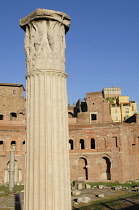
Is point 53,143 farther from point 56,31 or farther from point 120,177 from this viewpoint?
point 120,177

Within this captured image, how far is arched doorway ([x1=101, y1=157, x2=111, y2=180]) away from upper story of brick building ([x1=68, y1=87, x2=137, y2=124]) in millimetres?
7308

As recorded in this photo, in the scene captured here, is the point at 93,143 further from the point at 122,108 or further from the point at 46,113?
the point at 46,113

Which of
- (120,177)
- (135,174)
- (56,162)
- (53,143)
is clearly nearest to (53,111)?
(53,143)

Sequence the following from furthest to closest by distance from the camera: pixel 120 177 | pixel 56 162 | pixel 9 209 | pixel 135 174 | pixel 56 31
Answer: pixel 135 174 → pixel 120 177 → pixel 9 209 → pixel 56 31 → pixel 56 162

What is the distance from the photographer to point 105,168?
3259cm

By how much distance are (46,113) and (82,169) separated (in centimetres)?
2856

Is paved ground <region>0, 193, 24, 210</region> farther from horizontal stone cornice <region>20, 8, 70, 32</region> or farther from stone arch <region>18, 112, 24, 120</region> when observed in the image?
stone arch <region>18, 112, 24, 120</region>

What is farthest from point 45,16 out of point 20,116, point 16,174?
point 20,116

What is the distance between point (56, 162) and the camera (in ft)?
19.6

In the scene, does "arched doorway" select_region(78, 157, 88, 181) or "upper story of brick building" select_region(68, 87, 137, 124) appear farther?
"upper story of brick building" select_region(68, 87, 137, 124)

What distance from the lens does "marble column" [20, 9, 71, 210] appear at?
19.2 feet

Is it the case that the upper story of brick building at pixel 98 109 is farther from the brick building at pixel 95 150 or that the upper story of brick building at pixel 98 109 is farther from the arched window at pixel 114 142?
the arched window at pixel 114 142

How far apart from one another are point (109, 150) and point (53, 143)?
90.1 feet

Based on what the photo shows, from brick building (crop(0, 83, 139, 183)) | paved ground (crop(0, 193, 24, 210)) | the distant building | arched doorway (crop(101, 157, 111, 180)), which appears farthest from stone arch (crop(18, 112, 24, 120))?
the distant building
